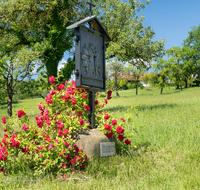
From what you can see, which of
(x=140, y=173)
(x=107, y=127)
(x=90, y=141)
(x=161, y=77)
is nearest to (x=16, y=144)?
(x=90, y=141)

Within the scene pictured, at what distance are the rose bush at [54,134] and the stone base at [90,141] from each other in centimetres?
14

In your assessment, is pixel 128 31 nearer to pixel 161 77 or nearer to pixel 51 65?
pixel 51 65

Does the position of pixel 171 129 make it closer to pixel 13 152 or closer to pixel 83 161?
pixel 83 161

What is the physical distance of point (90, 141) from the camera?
13.6ft

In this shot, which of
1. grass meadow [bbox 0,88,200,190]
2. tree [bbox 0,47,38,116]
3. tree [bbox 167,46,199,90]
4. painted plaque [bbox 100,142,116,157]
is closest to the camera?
grass meadow [bbox 0,88,200,190]

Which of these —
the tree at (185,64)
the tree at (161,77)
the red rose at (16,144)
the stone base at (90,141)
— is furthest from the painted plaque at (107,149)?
the tree at (185,64)

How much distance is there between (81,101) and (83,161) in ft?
5.03

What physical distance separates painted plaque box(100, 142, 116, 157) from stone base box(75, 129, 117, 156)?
77 millimetres

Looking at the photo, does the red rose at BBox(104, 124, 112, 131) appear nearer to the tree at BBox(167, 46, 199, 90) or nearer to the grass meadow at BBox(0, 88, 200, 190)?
the grass meadow at BBox(0, 88, 200, 190)

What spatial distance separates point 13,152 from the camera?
403cm

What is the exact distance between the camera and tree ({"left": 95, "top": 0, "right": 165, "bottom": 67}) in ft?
37.9

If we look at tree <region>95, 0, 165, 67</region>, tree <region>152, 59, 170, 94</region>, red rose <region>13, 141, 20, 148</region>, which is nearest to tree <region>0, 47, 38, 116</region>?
tree <region>95, 0, 165, 67</region>

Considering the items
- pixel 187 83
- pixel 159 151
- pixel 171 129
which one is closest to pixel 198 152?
pixel 159 151

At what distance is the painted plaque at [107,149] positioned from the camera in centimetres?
424
